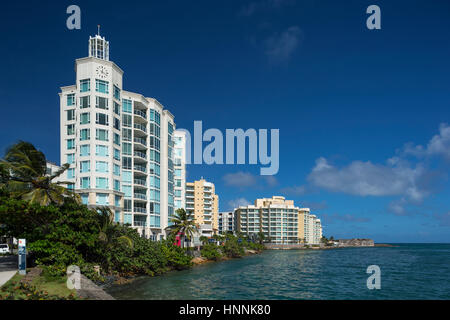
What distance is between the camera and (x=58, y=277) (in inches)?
1085

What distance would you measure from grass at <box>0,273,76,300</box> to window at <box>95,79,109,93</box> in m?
34.4

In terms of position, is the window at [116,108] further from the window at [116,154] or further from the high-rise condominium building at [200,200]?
the high-rise condominium building at [200,200]

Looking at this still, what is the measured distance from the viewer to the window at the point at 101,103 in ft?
179

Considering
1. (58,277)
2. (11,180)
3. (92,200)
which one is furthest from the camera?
(92,200)

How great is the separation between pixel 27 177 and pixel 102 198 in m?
20.7

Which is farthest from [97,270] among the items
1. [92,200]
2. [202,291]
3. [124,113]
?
[124,113]

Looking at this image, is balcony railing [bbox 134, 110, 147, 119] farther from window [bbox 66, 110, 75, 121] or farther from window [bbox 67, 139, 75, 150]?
window [bbox 67, 139, 75, 150]

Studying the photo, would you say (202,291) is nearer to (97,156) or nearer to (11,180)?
(11,180)

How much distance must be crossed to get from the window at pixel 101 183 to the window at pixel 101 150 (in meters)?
3.80

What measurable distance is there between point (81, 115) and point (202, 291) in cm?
3391

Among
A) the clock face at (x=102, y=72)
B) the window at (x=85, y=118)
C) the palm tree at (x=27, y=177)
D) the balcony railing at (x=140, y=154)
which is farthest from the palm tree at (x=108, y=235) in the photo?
the clock face at (x=102, y=72)

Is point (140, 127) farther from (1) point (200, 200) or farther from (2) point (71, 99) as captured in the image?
(1) point (200, 200)

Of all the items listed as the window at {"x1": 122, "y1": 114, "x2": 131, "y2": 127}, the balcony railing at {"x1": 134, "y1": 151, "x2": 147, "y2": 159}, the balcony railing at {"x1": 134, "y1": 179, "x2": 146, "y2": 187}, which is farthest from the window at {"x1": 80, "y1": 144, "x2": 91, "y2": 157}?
the balcony railing at {"x1": 134, "y1": 179, "x2": 146, "y2": 187}

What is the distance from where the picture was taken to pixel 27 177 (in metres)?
32.9
